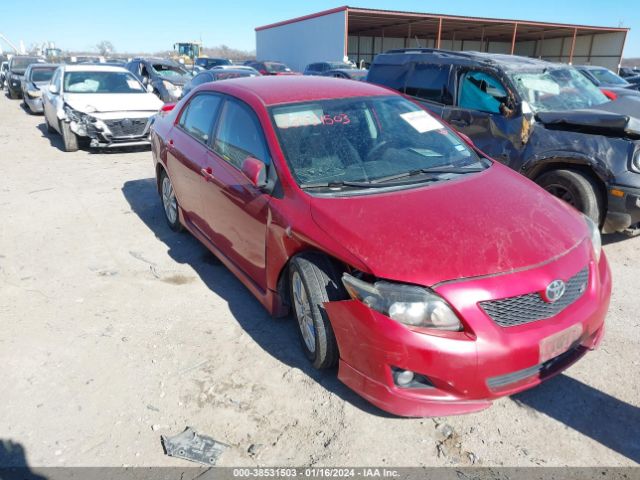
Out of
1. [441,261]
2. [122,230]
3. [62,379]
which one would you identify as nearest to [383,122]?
[441,261]

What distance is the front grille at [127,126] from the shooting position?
9.30 meters

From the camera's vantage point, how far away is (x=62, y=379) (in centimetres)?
304

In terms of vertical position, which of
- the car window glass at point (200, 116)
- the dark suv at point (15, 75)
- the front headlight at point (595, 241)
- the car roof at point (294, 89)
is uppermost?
the car roof at point (294, 89)

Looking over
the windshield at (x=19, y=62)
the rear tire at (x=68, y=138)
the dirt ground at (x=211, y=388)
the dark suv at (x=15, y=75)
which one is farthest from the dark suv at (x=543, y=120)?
the windshield at (x=19, y=62)

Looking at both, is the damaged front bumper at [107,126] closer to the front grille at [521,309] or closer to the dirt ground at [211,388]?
the dirt ground at [211,388]

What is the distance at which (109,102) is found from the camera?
376 inches

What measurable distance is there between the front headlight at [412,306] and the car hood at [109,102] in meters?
8.56

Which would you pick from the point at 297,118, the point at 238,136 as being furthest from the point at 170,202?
the point at 297,118

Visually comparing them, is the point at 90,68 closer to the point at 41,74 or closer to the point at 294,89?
the point at 41,74

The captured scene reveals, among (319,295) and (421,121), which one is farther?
(421,121)

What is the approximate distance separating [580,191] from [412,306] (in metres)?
3.08

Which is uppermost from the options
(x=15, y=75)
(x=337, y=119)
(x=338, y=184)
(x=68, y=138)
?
(x=337, y=119)

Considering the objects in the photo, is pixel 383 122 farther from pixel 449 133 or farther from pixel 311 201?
pixel 311 201

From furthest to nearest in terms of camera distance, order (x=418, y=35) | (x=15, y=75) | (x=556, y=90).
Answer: (x=418, y=35) → (x=15, y=75) → (x=556, y=90)
